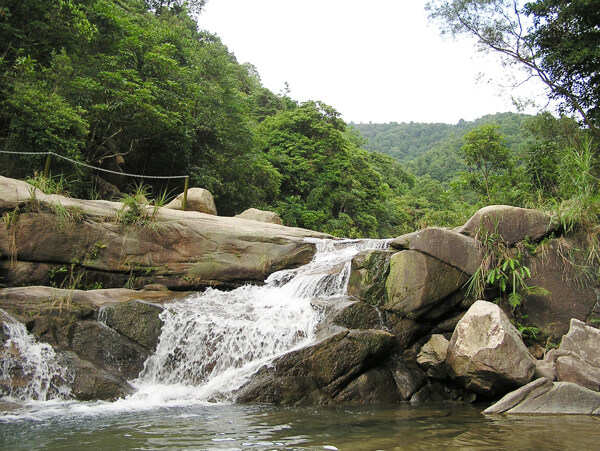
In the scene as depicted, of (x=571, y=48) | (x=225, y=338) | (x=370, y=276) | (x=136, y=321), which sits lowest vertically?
(x=225, y=338)

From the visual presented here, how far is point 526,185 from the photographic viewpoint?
1489cm

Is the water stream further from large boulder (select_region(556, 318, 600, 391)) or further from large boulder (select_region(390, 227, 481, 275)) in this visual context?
large boulder (select_region(390, 227, 481, 275))

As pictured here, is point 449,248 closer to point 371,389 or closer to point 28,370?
point 371,389

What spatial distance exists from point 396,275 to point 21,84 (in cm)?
1035

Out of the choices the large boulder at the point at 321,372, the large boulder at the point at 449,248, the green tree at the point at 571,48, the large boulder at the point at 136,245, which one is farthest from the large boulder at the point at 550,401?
the green tree at the point at 571,48

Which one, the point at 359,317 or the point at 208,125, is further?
the point at 208,125

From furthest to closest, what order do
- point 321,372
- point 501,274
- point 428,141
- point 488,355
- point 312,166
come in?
point 428,141
point 312,166
point 501,274
point 321,372
point 488,355

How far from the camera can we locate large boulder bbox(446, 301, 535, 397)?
19.6ft

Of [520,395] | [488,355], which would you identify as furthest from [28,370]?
[520,395]

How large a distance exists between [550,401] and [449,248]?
3.04 metres

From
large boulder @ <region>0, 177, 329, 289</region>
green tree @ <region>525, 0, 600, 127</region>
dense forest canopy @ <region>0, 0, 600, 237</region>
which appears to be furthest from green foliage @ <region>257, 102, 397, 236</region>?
large boulder @ <region>0, 177, 329, 289</region>

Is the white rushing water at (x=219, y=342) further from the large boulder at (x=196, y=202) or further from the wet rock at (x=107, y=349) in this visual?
the large boulder at (x=196, y=202)

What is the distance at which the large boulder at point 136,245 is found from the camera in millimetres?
8984

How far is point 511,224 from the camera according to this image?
27.7 feet
